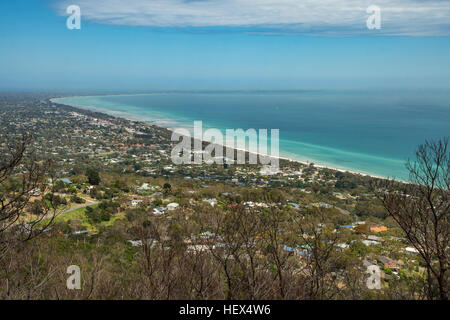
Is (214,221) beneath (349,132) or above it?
beneath

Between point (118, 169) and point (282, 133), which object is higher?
point (282, 133)

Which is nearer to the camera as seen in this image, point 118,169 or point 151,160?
point 118,169

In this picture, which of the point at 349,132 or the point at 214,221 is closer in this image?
the point at 214,221

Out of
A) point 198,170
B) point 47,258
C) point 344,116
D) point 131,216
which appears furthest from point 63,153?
point 344,116

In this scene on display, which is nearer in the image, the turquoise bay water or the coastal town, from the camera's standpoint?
the coastal town

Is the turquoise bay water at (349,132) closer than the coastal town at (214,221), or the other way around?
the coastal town at (214,221)
